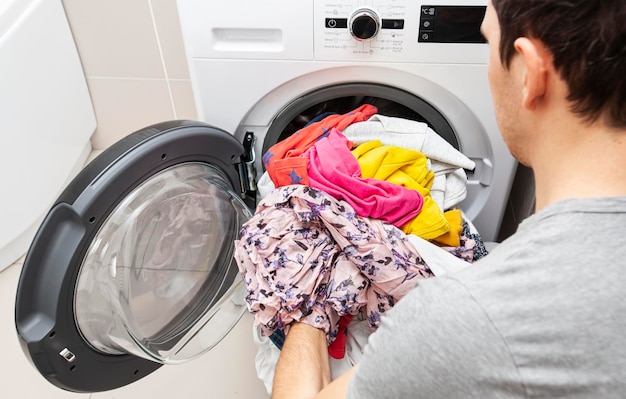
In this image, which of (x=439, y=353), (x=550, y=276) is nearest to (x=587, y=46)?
(x=550, y=276)

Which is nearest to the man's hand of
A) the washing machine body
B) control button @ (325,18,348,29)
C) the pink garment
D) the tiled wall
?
the pink garment

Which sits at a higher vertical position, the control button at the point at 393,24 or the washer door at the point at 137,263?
the control button at the point at 393,24

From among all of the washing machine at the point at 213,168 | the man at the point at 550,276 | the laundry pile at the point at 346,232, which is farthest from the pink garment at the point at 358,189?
the man at the point at 550,276

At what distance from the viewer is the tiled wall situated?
5.32 ft

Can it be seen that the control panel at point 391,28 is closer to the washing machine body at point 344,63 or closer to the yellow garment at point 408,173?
the washing machine body at point 344,63

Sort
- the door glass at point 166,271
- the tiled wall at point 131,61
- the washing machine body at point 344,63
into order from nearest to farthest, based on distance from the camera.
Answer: the door glass at point 166,271, the washing machine body at point 344,63, the tiled wall at point 131,61

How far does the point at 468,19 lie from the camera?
41.7 inches

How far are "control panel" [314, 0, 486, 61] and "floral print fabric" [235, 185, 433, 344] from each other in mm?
297

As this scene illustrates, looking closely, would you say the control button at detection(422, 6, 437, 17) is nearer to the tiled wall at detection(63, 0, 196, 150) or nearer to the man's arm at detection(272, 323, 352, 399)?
the man's arm at detection(272, 323, 352, 399)

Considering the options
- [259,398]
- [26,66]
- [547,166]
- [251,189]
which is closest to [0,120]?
[26,66]

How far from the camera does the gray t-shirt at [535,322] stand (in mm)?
524

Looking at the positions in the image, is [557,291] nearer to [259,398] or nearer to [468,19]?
[468,19]

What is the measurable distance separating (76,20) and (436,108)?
1117 mm

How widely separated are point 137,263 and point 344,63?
0.55 m
